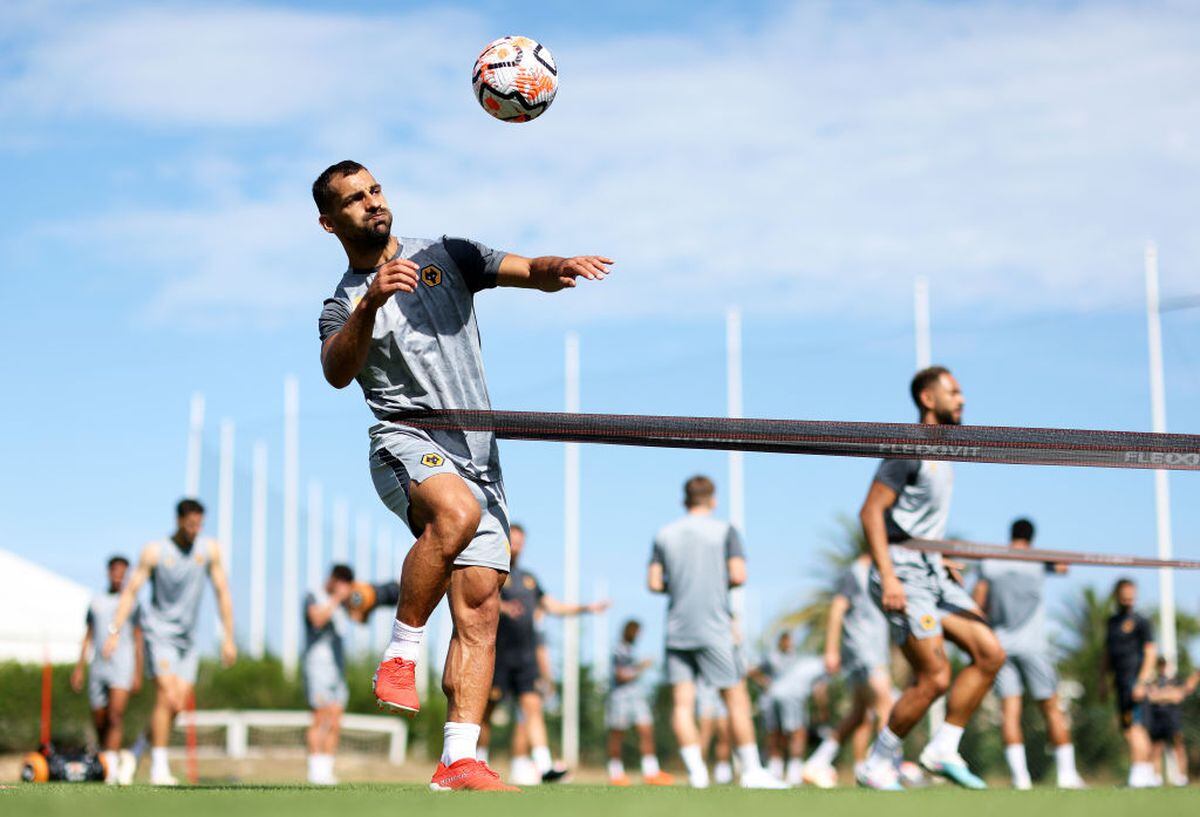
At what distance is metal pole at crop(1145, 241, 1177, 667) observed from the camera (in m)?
18.4

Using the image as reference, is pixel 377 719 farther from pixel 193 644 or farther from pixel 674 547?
pixel 674 547

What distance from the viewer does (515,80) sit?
6.09m

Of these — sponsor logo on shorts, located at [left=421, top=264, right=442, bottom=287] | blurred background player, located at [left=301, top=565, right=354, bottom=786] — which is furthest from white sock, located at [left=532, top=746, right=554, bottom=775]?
sponsor logo on shorts, located at [left=421, top=264, right=442, bottom=287]

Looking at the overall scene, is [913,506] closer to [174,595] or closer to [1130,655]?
[174,595]

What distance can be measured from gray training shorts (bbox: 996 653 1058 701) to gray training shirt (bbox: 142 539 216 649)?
6.47 meters

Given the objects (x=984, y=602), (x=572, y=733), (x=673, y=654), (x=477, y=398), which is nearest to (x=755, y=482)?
(x=572, y=733)

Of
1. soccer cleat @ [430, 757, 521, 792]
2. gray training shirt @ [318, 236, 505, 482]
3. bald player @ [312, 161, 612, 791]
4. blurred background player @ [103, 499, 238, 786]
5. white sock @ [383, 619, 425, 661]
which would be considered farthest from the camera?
blurred background player @ [103, 499, 238, 786]

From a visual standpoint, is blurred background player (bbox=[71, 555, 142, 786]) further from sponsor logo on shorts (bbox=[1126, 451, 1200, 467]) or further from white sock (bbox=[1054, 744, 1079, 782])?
sponsor logo on shorts (bbox=[1126, 451, 1200, 467])

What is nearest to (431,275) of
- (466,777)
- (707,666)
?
(466,777)

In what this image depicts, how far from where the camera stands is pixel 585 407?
25969 millimetres

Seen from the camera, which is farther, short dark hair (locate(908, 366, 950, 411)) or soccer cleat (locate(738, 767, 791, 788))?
soccer cleat (locate(738, 767, 791, 788))

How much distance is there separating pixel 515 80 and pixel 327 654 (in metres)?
9.74

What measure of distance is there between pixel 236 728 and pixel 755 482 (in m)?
8.83

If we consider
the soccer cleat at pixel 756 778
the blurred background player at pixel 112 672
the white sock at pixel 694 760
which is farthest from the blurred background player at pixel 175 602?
the soccer cleat at pixel 756 778
